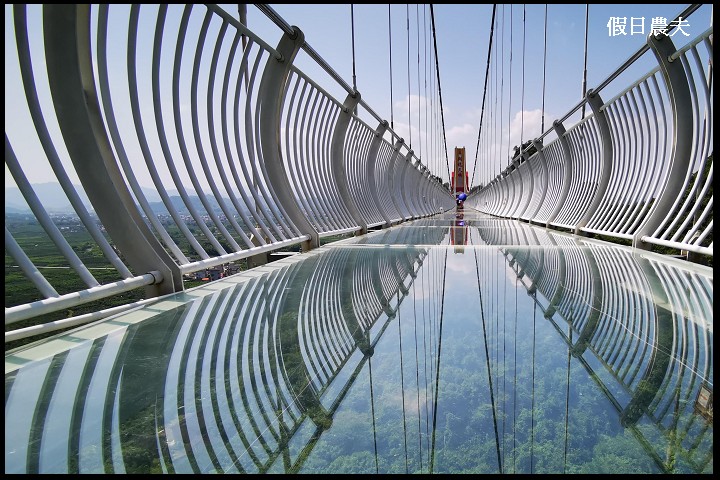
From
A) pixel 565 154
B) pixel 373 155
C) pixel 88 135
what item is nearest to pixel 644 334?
pixel 88 135

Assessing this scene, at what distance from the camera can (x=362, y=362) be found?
151 centimetres

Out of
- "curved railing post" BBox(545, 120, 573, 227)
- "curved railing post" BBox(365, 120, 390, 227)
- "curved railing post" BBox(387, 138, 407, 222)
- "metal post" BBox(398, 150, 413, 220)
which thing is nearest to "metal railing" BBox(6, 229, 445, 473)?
"curved railing post" BBox(365, 120, 390, 227)

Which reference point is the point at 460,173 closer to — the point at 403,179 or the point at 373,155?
the point at 403,179

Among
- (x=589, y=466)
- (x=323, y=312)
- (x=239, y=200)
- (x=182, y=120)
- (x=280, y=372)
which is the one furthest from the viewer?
(x=239, y=200)

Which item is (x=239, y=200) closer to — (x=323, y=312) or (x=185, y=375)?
(x=323, y=312)

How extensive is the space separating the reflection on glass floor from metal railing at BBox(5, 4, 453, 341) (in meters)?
0.32

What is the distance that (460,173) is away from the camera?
79438mm

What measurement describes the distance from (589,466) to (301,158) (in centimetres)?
476

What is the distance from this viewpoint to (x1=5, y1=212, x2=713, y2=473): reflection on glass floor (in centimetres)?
94

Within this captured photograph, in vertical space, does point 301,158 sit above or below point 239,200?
above

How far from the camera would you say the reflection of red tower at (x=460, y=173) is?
77.8 meters

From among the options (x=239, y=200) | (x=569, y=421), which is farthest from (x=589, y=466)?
(x=239, y=200)

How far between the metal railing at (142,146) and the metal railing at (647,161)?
3.42 m

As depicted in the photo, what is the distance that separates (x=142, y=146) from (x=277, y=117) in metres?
1.94
